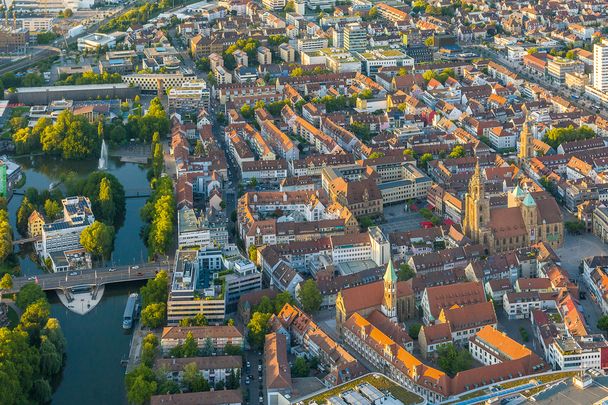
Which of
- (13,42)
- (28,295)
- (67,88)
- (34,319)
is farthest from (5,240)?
(13,42)

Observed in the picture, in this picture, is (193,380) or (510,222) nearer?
(193,380)

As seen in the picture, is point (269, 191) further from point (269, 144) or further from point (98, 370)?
point (98, 370)

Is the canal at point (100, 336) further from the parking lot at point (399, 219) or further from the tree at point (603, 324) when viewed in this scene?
the tree at point (603, 324)

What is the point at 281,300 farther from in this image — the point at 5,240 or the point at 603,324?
the point at 5,240

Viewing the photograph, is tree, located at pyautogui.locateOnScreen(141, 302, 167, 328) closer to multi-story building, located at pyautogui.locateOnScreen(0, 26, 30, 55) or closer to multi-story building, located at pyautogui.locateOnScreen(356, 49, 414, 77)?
multi-story building, located at pyautogui.locateOnScreen(356, 49, 414, 77)

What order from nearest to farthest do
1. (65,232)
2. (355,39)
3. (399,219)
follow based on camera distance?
(65,232) < (399,219) < (355,39)

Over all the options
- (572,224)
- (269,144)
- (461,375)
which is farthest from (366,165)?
(461,375)
